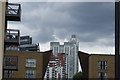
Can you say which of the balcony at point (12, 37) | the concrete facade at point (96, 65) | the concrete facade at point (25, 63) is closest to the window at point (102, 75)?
the concrete facade at point (96, 65)

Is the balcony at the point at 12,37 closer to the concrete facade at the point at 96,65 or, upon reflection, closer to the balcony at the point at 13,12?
the balcony at the point at 13,12

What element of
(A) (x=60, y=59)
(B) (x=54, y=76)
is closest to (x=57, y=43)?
(A) (x=60, y=59)

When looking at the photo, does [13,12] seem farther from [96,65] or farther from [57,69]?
[57,69]

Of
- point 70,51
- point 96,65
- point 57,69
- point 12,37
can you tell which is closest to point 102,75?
point 96,65

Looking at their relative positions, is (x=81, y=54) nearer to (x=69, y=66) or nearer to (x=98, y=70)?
(x=98, y=70)

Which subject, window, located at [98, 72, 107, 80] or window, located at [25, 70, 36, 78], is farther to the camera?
window, located at [98, 72, 107, 80]

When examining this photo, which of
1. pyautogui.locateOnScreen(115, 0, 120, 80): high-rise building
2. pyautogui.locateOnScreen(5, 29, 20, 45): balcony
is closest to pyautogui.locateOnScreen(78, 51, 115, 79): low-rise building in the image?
pyautogui.locateOnScreen(5, 29, 20, 45): balcony

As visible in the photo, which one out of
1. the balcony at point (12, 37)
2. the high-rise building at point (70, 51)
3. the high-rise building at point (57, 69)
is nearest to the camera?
the balcony at point (12, 37)

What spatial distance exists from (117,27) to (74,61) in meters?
130

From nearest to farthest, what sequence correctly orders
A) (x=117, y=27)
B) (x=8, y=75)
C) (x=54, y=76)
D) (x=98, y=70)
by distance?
1. (x=117, y=27)
2. (x=8, y=75)
3. (x=98, y=70)
4. (x=54, y=76)

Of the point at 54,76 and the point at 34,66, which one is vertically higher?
the point at 34,66

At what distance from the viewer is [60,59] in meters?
144

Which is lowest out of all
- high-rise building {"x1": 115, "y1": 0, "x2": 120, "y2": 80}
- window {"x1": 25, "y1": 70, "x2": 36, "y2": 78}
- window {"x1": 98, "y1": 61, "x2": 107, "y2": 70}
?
window {"x1": 25, "y1": 70, "x2": 36, "y2": 78}

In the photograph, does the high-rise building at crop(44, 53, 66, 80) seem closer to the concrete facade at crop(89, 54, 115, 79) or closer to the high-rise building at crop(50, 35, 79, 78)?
the high-rise building at crop(50, 35, 79, 78)
